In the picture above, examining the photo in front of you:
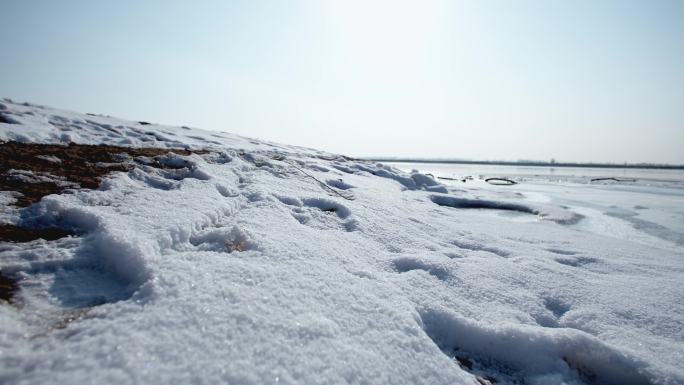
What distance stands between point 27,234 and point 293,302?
1828 millimetres

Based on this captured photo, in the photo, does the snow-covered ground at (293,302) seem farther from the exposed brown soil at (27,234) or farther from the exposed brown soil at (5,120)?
the exposed brown soil at (5,120)

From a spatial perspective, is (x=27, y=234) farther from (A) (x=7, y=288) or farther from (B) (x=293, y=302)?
(B) (x=293, y=302)

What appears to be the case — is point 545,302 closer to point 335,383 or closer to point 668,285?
point 668,285

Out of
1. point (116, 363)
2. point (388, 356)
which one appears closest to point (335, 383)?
point (388, 356)

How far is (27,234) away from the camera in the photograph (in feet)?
6.97

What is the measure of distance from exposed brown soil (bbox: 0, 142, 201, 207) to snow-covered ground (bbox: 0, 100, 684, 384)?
0.77 feet

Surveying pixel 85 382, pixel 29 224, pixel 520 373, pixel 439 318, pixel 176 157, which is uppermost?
pixel 176 157

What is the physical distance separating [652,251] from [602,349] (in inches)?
166

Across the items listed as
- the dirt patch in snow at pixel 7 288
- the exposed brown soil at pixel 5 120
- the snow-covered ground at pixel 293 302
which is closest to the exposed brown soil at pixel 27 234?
the snow-covered ground at pixel 293 302

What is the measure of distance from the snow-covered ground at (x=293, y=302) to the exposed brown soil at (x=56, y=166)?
0.24 metres

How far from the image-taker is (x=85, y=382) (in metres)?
1.11

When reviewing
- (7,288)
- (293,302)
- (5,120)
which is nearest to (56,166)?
(7,288)

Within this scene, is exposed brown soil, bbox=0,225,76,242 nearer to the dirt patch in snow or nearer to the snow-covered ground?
the snow-covered ground

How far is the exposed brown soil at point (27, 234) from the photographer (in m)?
2.04
